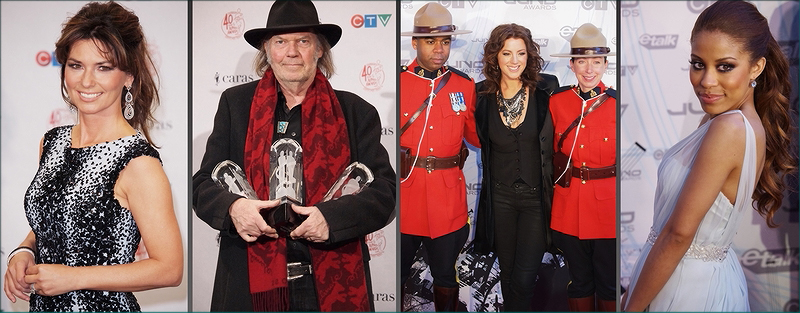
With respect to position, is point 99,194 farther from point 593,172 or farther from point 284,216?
point 593,172

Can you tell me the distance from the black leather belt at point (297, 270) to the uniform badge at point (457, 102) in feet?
3.89

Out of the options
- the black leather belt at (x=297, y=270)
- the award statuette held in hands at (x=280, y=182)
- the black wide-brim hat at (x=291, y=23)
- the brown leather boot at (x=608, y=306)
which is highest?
the black wide-brim hat at (x=291, y=23)

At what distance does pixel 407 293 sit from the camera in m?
3.76

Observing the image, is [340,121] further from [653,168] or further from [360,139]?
[653,168]

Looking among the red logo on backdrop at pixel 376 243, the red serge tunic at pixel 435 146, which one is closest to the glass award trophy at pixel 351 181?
A: the red serge tunic at pixel 435 146

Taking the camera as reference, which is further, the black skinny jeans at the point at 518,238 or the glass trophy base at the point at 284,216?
the black skinny jeans at the point at 518,238

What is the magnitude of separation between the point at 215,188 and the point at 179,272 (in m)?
0.46

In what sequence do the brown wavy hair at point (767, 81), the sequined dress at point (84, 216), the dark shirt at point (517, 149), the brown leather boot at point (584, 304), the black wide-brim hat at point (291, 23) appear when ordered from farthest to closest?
1. the brown leather boot at point (584, 304)
2. the dark shirt at point (517, 149)
3. the black wide-brim hat at point (291, 23)
4. the brown wavy hair at point (767, 81)
5. the sequined dress at point (84, 216)

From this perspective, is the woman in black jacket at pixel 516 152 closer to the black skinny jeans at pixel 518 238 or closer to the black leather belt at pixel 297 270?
the black skinny jeans at pixel 518 238

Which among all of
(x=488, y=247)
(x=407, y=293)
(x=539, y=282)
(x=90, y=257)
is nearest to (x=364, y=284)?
(x=407, y=293)

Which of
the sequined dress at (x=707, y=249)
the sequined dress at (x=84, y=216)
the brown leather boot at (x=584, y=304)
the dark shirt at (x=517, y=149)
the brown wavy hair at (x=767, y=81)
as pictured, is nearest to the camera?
the sequined dress at (x=84, y=216)

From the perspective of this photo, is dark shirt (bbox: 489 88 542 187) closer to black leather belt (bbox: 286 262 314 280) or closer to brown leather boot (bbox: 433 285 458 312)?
brown leather boot (bbox: 433 285 458 312)

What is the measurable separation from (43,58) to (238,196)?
1.53 metres

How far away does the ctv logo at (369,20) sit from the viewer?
147 inches
